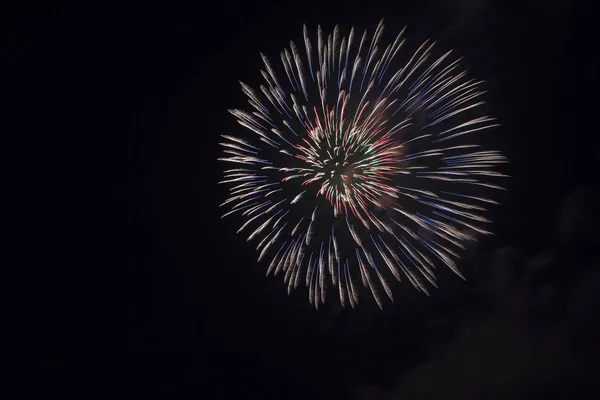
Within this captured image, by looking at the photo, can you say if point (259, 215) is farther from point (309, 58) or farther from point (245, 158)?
point (309, 58)

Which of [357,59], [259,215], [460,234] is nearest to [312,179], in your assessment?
[259,215]

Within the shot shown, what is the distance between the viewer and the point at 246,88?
22.6 m

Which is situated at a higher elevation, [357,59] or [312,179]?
[357,59]

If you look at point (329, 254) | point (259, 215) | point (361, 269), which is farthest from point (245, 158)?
point (361, 269)

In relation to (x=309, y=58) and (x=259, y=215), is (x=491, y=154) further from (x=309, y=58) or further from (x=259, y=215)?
(x=259, y=215)

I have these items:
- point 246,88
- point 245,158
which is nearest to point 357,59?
point 246,88

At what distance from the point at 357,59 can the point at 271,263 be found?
35.5ft

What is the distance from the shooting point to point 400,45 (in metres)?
21.2

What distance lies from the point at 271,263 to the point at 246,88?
916cm

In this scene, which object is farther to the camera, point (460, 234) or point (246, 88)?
point (246, 88)

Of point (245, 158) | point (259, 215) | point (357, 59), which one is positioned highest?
point (357, 59)

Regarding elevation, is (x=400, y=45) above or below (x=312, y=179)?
above

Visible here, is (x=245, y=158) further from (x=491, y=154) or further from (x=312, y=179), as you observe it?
(x=491, y=154)

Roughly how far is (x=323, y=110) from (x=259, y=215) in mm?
6171
